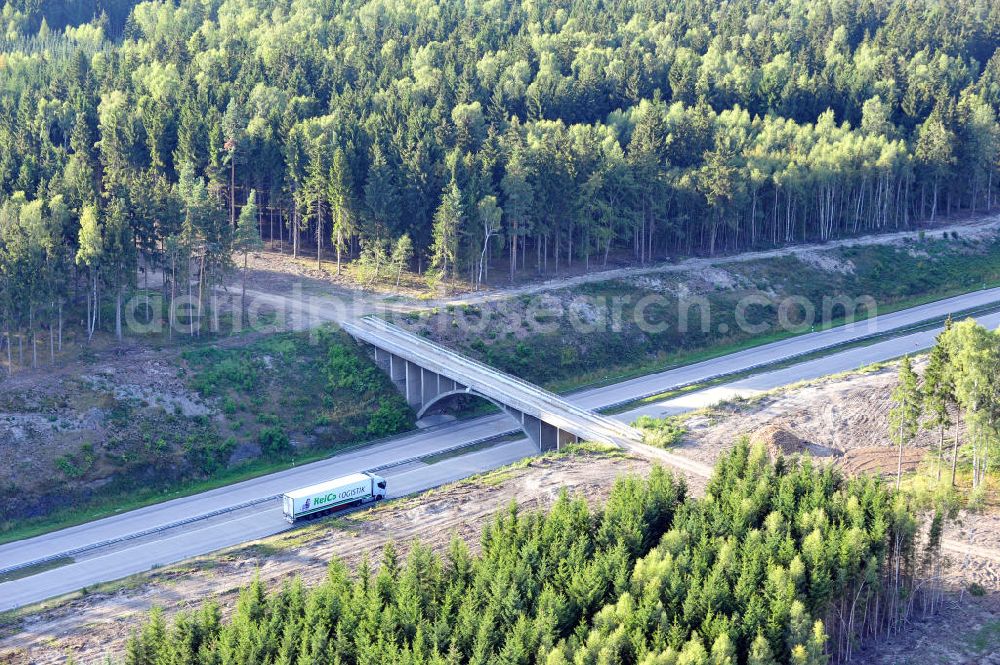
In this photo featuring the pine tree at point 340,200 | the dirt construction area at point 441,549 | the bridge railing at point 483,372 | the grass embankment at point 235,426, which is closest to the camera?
the dirt construction area at point 441,549

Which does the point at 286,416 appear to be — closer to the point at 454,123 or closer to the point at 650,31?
the point at 454,123

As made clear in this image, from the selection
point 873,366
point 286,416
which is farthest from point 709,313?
point 286,416

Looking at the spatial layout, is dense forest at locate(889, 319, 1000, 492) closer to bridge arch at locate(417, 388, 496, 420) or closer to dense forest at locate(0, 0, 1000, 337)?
bridge arch at locate(417, 388, 496, 420)

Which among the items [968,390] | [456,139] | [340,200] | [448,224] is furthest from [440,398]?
[456,139]

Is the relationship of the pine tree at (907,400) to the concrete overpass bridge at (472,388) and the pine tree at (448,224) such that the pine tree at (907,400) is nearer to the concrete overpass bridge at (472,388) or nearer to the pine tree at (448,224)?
the concrete overpass bridge at (472,388)

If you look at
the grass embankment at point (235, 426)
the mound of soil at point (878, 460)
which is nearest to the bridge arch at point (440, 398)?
the grass embankment at point (235, 426)

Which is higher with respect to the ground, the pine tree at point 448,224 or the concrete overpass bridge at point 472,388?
the pine tree at point 448,224
